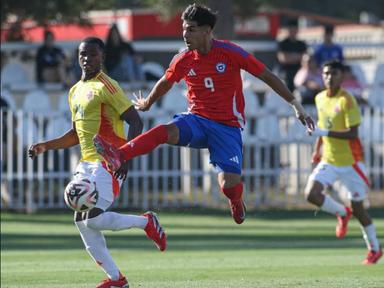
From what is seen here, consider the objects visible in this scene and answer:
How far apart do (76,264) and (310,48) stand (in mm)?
12733

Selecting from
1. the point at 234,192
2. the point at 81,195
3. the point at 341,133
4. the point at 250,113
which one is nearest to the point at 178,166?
the point at 250,113

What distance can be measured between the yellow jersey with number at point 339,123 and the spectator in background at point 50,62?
859cm

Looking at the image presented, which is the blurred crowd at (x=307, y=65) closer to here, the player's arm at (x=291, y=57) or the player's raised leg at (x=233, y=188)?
the player's arm at (x=291, y=57)

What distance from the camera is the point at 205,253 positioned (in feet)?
54.3

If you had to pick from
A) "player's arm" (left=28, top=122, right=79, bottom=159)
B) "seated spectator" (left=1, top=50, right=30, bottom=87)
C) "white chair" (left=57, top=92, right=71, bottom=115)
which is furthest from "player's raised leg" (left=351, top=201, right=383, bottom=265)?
"seated spectator" (left=1, top=50, right=30, bottom=87)

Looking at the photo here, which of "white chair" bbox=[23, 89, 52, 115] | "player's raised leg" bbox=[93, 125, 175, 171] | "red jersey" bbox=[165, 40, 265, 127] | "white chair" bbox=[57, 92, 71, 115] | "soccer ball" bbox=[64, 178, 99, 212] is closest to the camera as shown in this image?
"soccer ball" bbox=[64, 178, 99, 212]

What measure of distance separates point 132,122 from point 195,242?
6618 millimetres

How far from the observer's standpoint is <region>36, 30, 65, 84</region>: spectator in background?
24.0 m

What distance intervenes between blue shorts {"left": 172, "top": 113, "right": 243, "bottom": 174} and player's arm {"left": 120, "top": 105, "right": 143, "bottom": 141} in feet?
1.86

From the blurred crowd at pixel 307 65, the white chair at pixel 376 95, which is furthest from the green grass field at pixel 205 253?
the white chair at pixel 376 95

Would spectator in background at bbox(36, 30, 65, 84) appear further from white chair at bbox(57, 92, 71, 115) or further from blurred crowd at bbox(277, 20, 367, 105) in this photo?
blurred crowd at bbox(277, 20, 367, 105)

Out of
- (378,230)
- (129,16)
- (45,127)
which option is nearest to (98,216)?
(378,230)

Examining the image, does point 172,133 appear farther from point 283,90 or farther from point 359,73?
point 359,73

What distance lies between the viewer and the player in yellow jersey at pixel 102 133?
11594mm
